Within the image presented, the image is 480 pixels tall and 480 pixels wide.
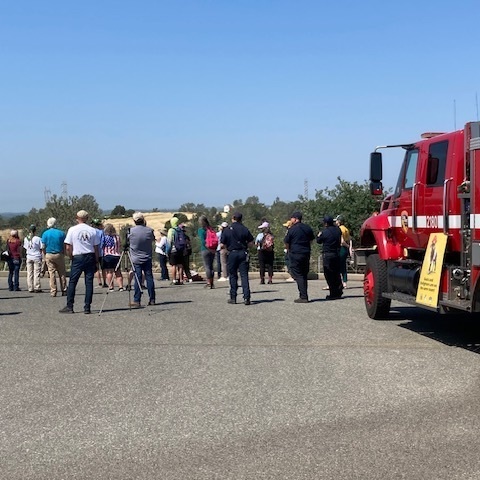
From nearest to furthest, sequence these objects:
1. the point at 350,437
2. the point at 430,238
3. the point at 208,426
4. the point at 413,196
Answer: the point at 350,437, the point at 208,426, the point at 430,238, the point at 413,196

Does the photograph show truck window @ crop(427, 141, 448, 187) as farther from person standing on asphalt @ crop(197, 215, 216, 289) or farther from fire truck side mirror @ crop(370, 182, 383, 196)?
person standing on asphalt @ crop(197, 215, 216, 289)

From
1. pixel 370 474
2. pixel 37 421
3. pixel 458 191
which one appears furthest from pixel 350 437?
pixel 458 191

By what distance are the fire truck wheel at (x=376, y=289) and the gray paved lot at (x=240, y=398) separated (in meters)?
0.32

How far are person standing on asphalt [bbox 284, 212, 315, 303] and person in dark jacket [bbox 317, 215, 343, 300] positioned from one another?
765 millimetres

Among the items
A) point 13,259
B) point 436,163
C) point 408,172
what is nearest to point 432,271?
point 436,163

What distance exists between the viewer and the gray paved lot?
17.0ft

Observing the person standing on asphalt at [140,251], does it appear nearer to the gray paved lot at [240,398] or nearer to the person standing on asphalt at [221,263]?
the gray paved lot at [240,398]

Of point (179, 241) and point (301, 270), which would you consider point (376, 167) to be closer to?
point (301, 270)

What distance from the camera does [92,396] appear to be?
23.3 ft

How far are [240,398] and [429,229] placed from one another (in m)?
4.35

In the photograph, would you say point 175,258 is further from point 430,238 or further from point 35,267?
point 430,238

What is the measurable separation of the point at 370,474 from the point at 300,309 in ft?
27.8

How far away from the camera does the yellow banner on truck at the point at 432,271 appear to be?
372 inches

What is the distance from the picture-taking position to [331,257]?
15133mm
